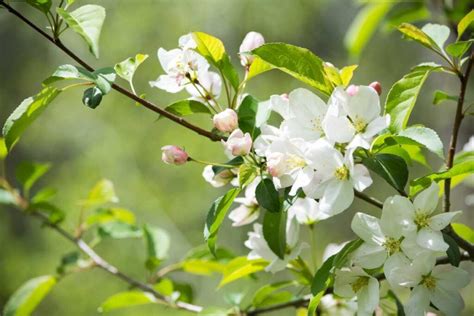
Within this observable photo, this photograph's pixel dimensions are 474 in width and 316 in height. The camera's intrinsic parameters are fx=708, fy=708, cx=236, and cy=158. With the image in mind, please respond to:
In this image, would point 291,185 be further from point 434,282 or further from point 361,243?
point 434,282

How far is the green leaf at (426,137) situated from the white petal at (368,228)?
12 cm

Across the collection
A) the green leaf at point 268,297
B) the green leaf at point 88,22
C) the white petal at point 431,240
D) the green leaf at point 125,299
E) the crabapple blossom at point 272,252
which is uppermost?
the green leaf at point 88,22

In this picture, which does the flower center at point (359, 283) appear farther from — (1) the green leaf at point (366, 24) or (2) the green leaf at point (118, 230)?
(1) the green leaf at point (366, 24)

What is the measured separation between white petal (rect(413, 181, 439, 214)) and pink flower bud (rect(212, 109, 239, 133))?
0.25 m

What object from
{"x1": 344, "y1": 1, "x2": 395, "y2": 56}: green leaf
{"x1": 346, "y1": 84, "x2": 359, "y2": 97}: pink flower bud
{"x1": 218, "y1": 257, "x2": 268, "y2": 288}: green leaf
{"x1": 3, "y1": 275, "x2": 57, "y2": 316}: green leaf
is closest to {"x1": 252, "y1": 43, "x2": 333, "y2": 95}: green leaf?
{"x1": 346, "y1": 84, "x2": 359, "y2": 97}: pink flower bud

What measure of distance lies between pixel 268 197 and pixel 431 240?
8.2 inches

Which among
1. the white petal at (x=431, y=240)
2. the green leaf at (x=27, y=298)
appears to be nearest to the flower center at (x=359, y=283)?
the white petal at (x=431, y=240)

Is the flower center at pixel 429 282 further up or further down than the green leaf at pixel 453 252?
further down

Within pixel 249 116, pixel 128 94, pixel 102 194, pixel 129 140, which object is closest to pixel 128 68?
pixel 128 94

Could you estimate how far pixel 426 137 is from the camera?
0.85m

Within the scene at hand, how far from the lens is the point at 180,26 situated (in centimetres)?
678

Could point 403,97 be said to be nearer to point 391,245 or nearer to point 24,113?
point 391,245

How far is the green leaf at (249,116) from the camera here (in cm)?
100

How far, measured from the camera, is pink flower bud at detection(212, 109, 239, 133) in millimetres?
935
